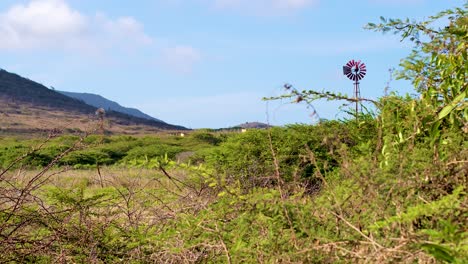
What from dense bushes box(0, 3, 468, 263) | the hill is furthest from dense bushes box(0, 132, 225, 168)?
the hill

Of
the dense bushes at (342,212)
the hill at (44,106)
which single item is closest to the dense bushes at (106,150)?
the dense bushes at (342,212)

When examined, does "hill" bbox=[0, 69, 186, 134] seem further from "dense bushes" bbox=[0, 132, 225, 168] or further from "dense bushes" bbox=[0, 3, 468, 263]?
"dense bushes" bbox=[0, 3, 468, 263]

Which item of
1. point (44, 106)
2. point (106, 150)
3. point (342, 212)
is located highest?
point (44, 106)

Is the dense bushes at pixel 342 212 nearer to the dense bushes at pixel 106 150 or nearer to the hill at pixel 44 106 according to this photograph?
the dense bushes at pixel 106 150

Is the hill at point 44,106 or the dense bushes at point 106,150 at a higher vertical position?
the hill at point 44,106

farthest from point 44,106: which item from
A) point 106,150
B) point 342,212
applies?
point 342,212

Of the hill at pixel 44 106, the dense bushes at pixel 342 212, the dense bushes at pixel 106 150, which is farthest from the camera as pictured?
the hill at pixel 44 106

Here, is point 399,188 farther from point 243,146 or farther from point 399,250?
point 243,146

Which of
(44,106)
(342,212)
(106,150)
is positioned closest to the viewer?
(342,212)

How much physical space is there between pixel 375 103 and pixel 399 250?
4.90 feet

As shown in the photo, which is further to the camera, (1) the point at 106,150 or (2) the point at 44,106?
(2) the point at 44,106

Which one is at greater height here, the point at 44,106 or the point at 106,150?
A: the point at 44,106

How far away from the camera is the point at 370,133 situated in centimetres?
734

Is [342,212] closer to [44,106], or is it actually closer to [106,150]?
[106,150]
